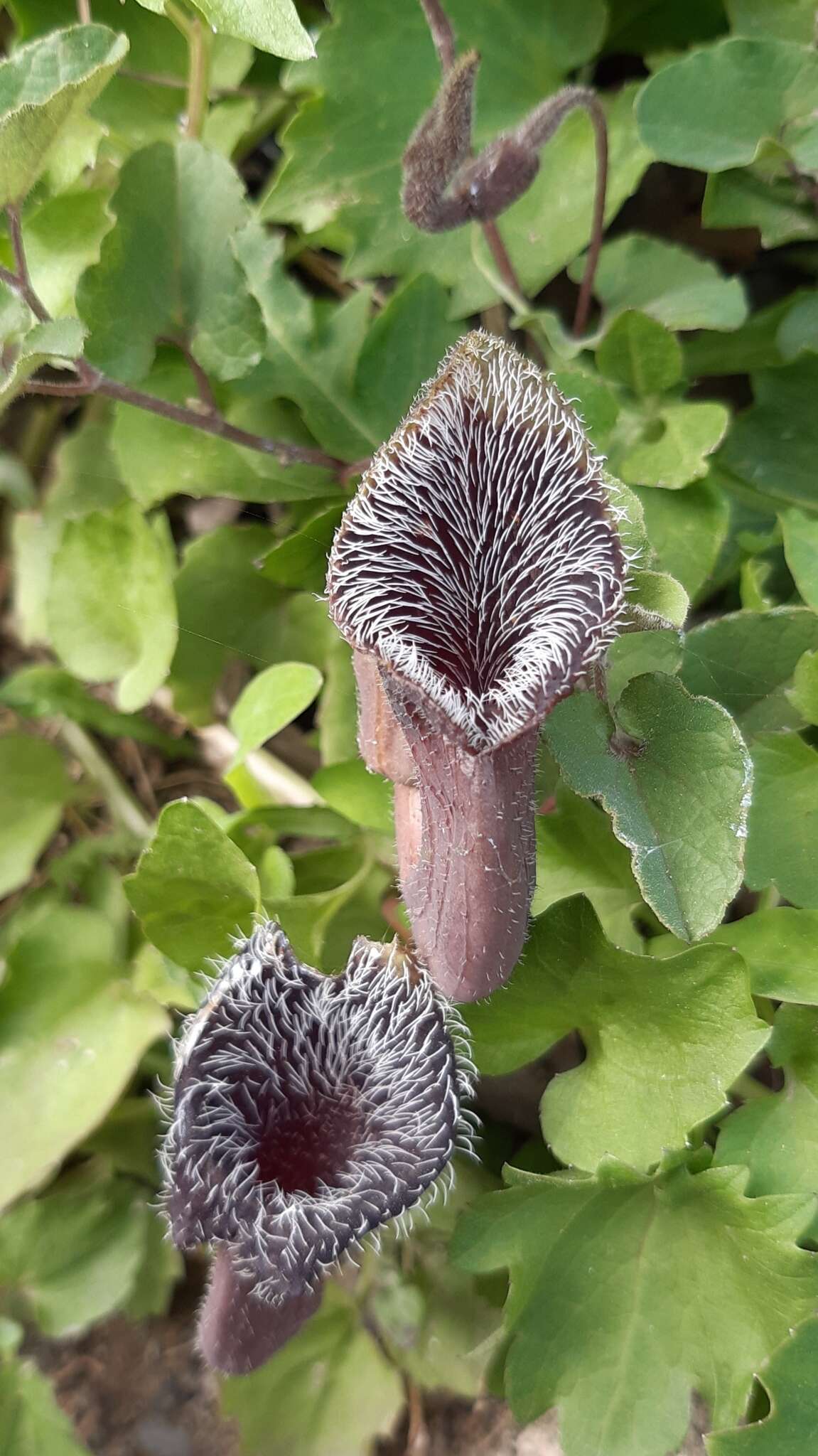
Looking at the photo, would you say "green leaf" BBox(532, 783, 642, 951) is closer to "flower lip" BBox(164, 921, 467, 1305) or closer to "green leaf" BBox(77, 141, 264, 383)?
"flower lip" BBox(164, 921, 467, 1305)

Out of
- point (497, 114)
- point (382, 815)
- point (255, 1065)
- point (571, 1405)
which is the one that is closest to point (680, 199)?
point (497, 114)

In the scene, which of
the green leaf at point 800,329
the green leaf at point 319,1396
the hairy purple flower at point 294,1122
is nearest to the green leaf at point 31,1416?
the green leaf at point 319,1396

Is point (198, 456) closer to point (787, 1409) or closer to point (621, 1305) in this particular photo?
point (621, 1305)

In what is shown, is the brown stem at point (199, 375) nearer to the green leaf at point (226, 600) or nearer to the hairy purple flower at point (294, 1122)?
the green leaf at point (226, 600)

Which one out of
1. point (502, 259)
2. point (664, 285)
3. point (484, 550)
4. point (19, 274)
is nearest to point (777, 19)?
point (664, 285)

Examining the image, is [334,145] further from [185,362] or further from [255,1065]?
[255,1065]
